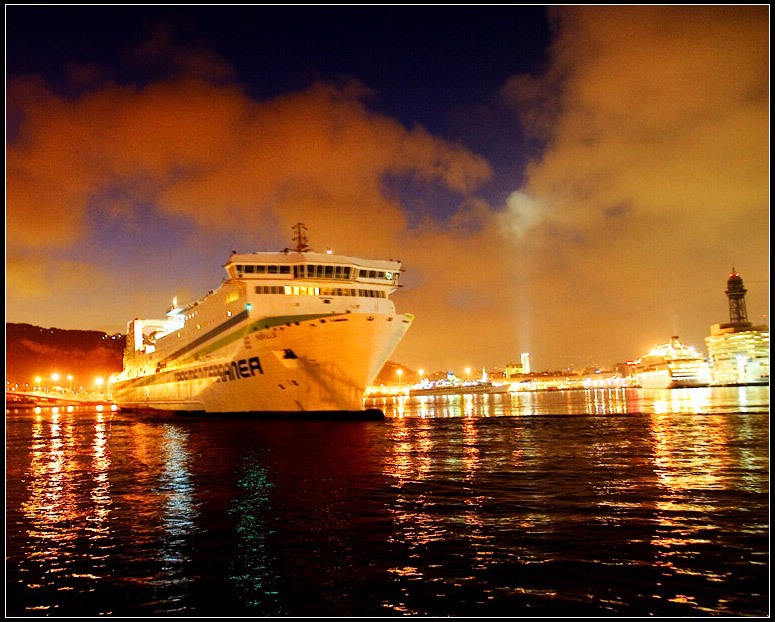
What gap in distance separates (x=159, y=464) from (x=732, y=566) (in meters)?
19.2

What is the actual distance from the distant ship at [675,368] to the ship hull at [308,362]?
121 m

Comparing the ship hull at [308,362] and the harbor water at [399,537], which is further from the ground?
the ship hull at [308,362]

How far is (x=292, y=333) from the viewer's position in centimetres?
3816

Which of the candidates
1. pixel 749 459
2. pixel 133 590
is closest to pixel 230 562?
pixel 133 590

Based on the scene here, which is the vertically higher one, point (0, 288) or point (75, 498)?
point (0, 288)

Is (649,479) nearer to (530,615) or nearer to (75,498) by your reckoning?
(530,615)

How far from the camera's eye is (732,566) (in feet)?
25.9

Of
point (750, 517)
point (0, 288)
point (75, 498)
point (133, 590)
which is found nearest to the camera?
point (133, 590)

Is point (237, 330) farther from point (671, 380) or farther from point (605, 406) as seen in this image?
point (671, 380)

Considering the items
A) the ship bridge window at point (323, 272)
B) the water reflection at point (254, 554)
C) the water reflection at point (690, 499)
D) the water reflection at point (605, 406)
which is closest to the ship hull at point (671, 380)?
the water reflection at point (605, 406)

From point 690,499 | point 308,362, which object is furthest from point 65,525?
point 308,362

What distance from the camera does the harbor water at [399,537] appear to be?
705cm

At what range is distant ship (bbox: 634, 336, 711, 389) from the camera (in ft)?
458

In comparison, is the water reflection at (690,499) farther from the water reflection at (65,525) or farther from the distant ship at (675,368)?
the distant ship at (675,368)
